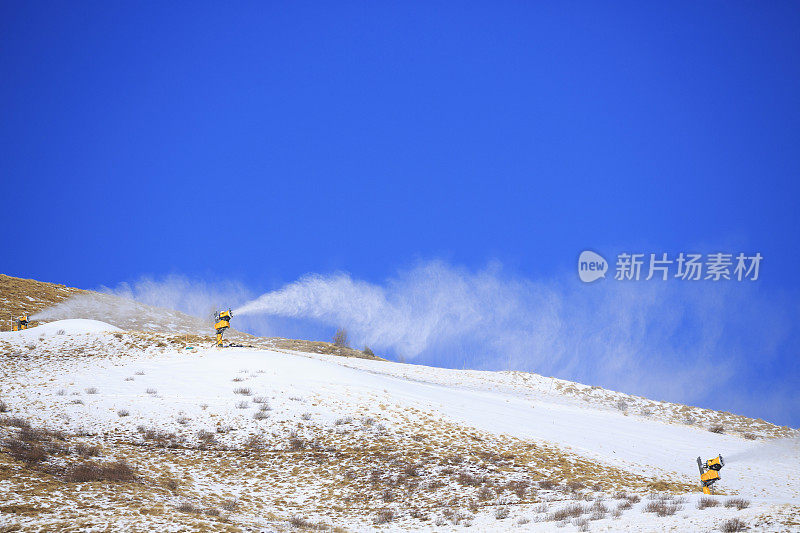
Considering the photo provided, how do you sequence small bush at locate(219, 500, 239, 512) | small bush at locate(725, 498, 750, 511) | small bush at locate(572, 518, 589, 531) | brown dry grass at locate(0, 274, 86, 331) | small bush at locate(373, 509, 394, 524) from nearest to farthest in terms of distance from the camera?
1. small bush at locate(572, 518, 589, 531)
2. small bush at locate(725, 498, 750, 511)
3. small bush at locate(219, 500, 239, 512)
4. small bush at locate(373, 509, 394, 524)
5. brown dry grass at locate(0, 274, 86, 331)

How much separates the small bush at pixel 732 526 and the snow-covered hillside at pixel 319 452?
11 cm

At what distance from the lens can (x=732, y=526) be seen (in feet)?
40.9

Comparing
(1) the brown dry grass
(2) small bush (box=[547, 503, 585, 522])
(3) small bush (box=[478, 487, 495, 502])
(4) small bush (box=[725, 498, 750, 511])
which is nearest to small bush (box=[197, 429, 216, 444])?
(3) small bush (box=[478, 487, 495, 502])

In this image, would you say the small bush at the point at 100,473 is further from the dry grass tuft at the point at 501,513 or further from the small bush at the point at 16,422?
the dry grass tuft at the point at 501,513

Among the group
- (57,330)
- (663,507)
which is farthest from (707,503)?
(57,330)

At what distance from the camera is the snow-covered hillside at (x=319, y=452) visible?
15461mm

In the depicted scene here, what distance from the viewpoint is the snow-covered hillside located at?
15461mm

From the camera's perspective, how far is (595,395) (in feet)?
162

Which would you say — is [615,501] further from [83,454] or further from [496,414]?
[83,454]

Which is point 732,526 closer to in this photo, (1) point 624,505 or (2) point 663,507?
(2) point 663,507

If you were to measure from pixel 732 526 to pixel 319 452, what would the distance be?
16.0 m

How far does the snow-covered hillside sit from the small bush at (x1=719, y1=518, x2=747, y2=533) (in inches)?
4.5

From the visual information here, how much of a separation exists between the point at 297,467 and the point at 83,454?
8068mm

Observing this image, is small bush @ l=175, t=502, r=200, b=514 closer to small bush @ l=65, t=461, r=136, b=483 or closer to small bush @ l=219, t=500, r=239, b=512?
small bush @ l=219, t=500, r=239, b=512
